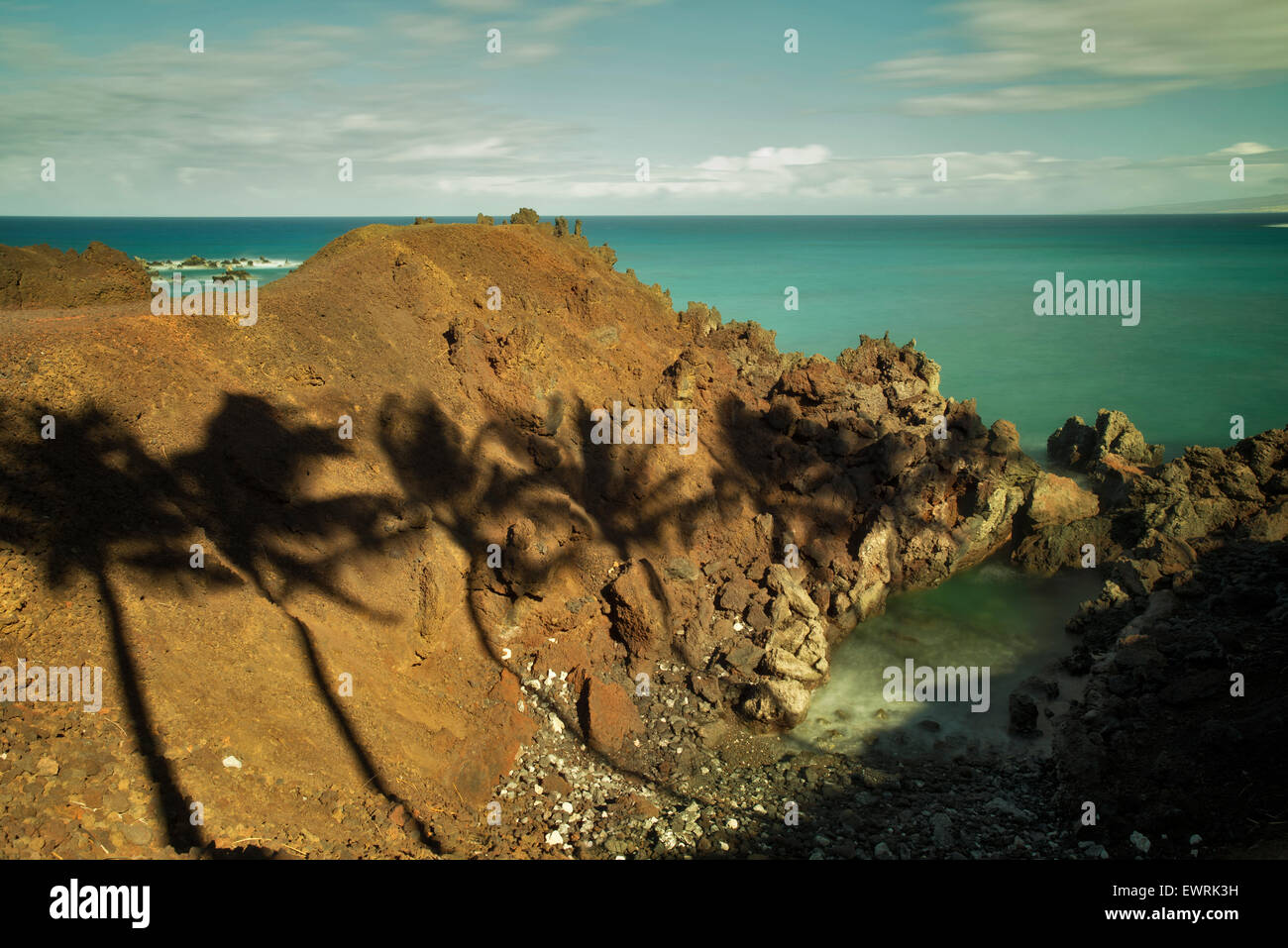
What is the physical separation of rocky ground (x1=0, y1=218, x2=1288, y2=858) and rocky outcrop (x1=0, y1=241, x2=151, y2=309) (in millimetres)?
82

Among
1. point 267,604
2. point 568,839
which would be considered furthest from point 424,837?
point 267,604

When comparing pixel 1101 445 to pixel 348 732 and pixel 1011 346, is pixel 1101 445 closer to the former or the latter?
pixel 348 732

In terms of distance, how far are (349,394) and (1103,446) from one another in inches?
695

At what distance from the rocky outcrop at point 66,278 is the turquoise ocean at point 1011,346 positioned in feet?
39.7

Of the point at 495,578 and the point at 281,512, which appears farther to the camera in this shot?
the point at 495,578

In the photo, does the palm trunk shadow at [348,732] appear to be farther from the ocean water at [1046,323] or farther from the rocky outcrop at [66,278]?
the ocean water at [1046,323]

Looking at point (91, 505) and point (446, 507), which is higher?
point (91, 505)

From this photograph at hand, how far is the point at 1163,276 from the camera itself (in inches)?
2569

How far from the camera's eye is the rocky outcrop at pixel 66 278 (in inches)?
403

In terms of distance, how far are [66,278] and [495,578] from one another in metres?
8.01

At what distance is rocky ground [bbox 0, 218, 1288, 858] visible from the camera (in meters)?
6.46

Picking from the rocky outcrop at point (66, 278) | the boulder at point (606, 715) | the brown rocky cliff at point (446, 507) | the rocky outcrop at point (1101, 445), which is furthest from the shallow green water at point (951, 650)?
the rocky outcrop at point (66, 278)

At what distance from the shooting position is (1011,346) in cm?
3806

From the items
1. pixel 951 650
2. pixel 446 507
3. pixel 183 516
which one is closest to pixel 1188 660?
pixel 951 650
